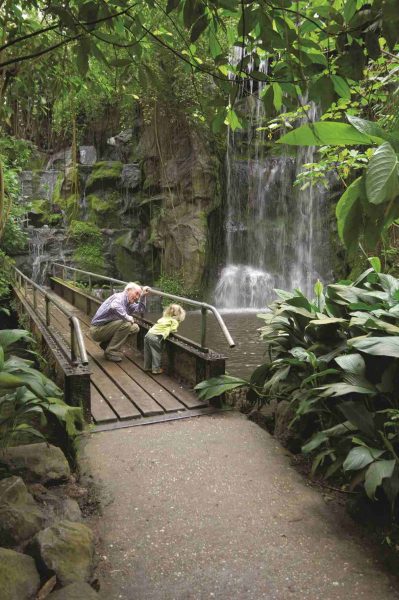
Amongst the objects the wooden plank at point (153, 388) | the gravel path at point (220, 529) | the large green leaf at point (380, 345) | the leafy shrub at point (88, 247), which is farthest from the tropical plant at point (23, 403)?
the leafy shrub at point (88, 247)

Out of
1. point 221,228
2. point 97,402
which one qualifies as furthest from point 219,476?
point 221,228

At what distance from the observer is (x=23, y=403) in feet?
11.1

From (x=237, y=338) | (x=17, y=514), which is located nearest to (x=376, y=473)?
(x=17, y=514)

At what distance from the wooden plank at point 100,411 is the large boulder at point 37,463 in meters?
1.04

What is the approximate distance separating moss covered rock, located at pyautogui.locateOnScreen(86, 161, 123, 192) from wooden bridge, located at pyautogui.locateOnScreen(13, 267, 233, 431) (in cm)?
1424

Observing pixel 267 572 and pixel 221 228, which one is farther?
pixel 221 228

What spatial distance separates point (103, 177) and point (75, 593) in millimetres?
19584

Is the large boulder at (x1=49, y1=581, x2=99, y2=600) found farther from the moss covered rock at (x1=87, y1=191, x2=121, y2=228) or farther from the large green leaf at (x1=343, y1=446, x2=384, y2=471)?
the moss covered rock at (x1=87, y1=191, x2=121, y2=228)

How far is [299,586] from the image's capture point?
2438mm

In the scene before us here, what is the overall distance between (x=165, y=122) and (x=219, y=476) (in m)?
16.8

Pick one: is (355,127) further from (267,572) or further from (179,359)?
(179,359)

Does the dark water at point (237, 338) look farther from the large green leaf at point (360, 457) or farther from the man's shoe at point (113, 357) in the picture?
the large green leaf at point (360, 457)

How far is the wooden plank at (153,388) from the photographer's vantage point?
495cm

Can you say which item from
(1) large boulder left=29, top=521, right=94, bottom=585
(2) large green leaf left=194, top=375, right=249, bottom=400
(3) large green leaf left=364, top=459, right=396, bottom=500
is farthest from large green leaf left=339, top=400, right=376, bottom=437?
(1) large boulder left=29, top=521, right=94, bottom=585
